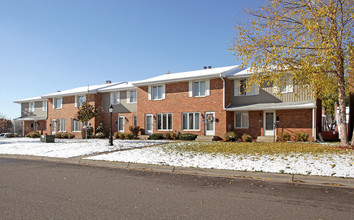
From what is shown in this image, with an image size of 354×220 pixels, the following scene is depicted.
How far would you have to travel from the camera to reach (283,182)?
769 cm

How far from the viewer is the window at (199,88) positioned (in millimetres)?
24156

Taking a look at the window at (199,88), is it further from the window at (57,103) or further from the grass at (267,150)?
the window at (57,103)

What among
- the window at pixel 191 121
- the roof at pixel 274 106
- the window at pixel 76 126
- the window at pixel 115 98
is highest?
the window at pixel 115 98

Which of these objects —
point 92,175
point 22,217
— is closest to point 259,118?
point 92,175

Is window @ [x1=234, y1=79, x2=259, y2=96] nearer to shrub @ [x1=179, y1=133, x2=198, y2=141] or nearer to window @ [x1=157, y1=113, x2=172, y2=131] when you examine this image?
shrub @ [x1=179, y1=133, x2=198, y2=141]

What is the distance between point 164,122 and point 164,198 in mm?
20108

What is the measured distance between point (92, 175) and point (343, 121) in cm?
1136

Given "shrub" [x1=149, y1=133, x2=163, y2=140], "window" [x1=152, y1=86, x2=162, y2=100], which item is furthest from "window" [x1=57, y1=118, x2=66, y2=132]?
"shrub" [x1=149, y1=133, x2=163, y2=140]

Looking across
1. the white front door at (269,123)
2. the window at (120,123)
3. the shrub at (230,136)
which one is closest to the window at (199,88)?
the shrub at (230,136)

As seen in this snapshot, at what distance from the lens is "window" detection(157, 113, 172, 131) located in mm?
25812

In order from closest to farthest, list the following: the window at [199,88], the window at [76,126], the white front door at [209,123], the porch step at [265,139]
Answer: the porch step at [265,139]
the white front door at [209,123]
the window at [199,88]
the window at [76,126]

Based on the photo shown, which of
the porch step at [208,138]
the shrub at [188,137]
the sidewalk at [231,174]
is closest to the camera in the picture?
the sidewalk at [231,174]

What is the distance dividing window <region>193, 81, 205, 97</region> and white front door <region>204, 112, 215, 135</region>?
1779mm

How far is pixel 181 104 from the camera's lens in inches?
983
